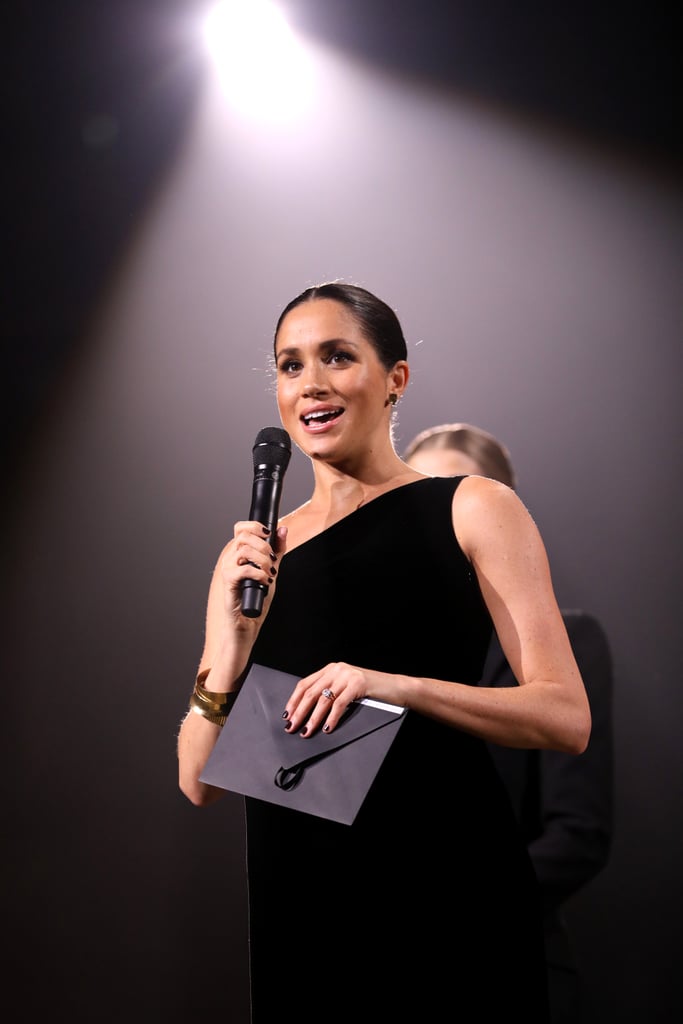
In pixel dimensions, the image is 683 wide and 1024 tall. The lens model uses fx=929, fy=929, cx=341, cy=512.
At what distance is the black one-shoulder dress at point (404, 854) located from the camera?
46.9 inches

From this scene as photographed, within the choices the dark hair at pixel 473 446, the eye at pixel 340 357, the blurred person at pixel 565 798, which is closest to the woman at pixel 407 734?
the eye at pixel 340 357

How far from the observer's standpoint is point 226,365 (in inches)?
83.1

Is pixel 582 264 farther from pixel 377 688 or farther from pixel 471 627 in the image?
pixel 377 688

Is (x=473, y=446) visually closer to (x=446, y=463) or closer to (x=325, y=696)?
(x=446, y=463)

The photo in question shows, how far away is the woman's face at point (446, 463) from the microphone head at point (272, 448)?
2.24 feet

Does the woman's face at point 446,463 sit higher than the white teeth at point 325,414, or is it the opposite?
the woman's face at point 446,463

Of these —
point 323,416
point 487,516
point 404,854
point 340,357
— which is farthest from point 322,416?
point 404,854

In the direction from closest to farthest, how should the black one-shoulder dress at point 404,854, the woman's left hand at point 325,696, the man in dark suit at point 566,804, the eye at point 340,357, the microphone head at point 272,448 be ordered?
the woman's left hand at point 325,696 < the black one-shoulder dress at point 404,854 < the microphone head at point 272,448 < the eye at point 340,357 < the man in dark suit at point 566,804

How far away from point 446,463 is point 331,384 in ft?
2.19

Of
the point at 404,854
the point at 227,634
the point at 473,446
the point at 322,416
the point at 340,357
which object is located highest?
the point at 473,446

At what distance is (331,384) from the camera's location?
1.42 m

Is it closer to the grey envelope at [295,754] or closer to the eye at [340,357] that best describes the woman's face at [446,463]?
the eye at [340,357]

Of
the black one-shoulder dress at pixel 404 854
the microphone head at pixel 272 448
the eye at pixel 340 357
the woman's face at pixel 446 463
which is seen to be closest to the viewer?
the black one-shoulder dress at pixel 404 854

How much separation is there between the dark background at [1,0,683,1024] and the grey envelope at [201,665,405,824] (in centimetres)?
90
